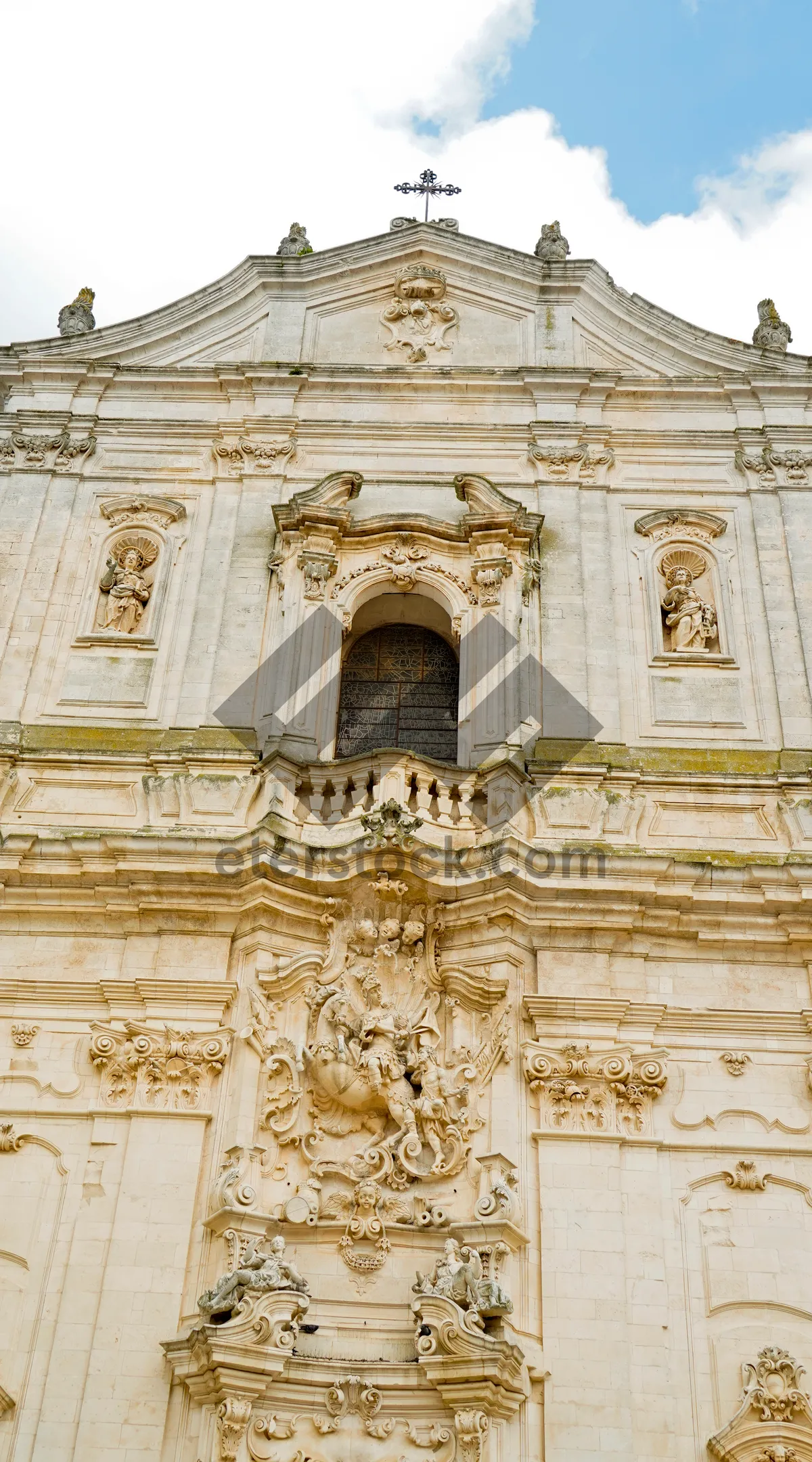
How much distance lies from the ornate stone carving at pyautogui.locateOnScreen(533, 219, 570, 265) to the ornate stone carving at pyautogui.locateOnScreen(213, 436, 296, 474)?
12.9 ft

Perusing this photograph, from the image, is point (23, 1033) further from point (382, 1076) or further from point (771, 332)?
point (771, 332)

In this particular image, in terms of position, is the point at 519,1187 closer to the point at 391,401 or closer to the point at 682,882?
the point at 682,882

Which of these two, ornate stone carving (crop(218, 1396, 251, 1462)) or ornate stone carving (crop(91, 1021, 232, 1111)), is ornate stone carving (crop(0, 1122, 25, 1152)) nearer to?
ornate stone carving (crop(91, 1021, 232, 1111))

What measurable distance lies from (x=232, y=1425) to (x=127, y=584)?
775cm

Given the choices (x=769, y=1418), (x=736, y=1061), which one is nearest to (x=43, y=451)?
(x=736, y=1061)

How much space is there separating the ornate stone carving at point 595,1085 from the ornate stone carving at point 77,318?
9.70m

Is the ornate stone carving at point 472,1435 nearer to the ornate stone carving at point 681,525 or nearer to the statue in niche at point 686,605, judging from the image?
the statue in niche at point 686,605

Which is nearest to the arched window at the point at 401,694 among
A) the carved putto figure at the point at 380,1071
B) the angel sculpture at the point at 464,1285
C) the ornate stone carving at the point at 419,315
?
the carved putto figure at the point at 380,1071

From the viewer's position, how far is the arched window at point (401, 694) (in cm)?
1426

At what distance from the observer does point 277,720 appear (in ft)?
44.5

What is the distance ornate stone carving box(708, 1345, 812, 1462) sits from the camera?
33.2 feet

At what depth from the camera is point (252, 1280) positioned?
404 inches

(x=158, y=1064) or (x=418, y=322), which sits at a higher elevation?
(x=418, y=322)

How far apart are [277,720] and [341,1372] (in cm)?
550
